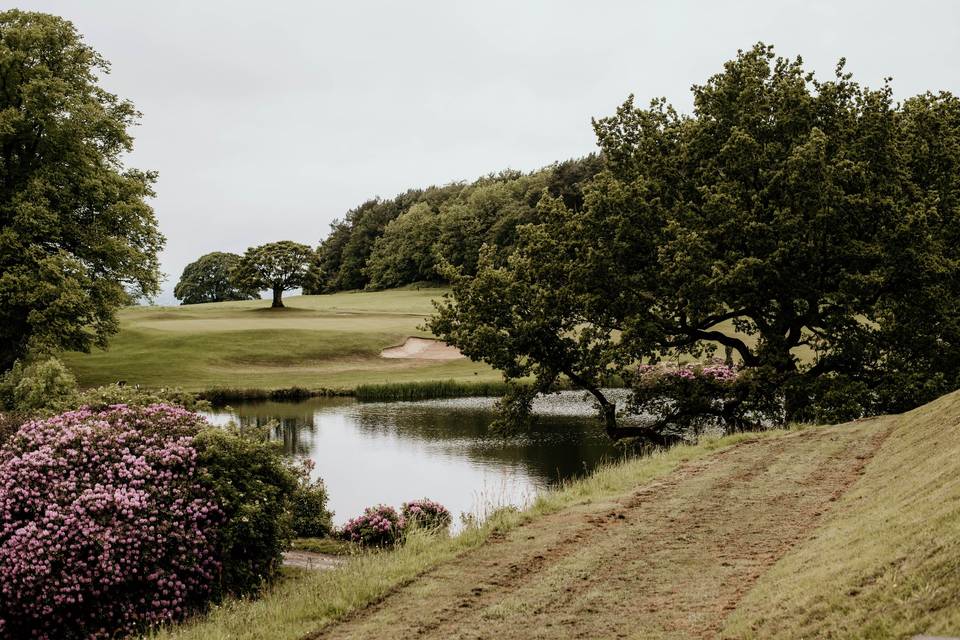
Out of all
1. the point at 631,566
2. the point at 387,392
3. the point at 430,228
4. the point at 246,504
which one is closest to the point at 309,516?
the point at 246,504

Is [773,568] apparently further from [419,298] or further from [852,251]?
[419,298]

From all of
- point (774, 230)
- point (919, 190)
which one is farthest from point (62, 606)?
point (919, 190)

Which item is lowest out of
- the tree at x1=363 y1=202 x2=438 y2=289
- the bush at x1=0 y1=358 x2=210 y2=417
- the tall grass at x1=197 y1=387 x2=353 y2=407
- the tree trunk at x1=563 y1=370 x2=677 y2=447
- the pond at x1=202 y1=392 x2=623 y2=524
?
the pond at x1=202 y1=392 x2=623 y2=524

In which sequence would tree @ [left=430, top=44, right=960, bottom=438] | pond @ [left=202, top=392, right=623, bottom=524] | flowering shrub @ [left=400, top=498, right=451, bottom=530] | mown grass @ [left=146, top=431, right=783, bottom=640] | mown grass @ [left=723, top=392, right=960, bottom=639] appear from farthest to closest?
pond @ [left=202, top=392, right=623, bottom=524]
tree @ [left=430, top=44, right=960, bottom=438]
flowering shrub @ [left=400, top=498, right=451, bottom=530]
mown grass @ [left=146, top=431, right=783, bottom=640]
mown grass @ [left=723, top=392, right=960, bottom=639]

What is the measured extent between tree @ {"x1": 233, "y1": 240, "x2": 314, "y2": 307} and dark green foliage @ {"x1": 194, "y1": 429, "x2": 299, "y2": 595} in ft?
235

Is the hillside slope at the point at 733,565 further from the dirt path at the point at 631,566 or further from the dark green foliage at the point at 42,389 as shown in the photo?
the dark green foliage at the point at 42,389

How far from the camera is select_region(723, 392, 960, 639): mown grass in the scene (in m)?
6.32

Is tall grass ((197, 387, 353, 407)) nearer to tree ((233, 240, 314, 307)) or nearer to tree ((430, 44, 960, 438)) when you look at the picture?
tree ((430, 44, 960, 438))

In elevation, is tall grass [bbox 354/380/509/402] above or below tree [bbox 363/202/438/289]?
below

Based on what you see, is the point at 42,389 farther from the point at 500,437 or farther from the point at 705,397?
the point at 705,397

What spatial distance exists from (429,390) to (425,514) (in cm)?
2846

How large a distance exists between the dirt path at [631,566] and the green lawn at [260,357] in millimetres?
34582

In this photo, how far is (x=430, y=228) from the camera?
408 feet

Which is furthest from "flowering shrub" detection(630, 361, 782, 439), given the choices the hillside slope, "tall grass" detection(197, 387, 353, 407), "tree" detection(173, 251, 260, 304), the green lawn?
"tree" detection(173, 251, 260, 304)
